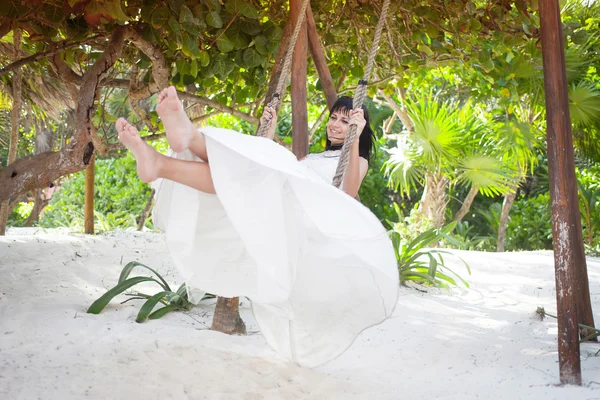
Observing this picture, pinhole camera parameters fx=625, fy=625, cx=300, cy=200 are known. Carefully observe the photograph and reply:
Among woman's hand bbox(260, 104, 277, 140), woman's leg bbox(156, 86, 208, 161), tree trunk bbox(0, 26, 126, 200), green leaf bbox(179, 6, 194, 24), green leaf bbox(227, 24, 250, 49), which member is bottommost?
tree trunk bbox(0, 26, 126, 200)

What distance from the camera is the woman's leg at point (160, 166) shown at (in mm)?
1803

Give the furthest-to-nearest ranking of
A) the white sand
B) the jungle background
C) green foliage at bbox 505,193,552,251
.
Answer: green foliage at bbox 505,193,552,251
the jungle background
the white sand

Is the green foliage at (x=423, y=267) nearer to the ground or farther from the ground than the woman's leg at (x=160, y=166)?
nearer to the ground

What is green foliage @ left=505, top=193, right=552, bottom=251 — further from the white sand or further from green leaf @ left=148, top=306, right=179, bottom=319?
green leaf @ left=148, top=306, right=179, bottom=319

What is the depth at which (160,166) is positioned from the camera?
72.3 inches

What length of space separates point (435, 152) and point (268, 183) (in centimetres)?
452

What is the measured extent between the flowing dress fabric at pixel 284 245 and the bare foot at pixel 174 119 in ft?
0.24

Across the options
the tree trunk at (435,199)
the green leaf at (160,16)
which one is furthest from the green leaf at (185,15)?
the tree trunk at (435,199)

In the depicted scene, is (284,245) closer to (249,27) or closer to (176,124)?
(176,124)

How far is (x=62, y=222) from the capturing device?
8156mm

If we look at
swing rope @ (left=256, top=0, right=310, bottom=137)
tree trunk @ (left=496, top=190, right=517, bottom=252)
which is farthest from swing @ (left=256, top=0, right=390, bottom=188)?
tree trunk @ (left=496, top=190, right=517, bottom=252)

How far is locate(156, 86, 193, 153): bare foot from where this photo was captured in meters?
1.85

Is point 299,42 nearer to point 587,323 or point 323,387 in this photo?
point 323,387

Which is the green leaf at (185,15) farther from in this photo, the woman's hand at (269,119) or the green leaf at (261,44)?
the green leaf at (261,44)
